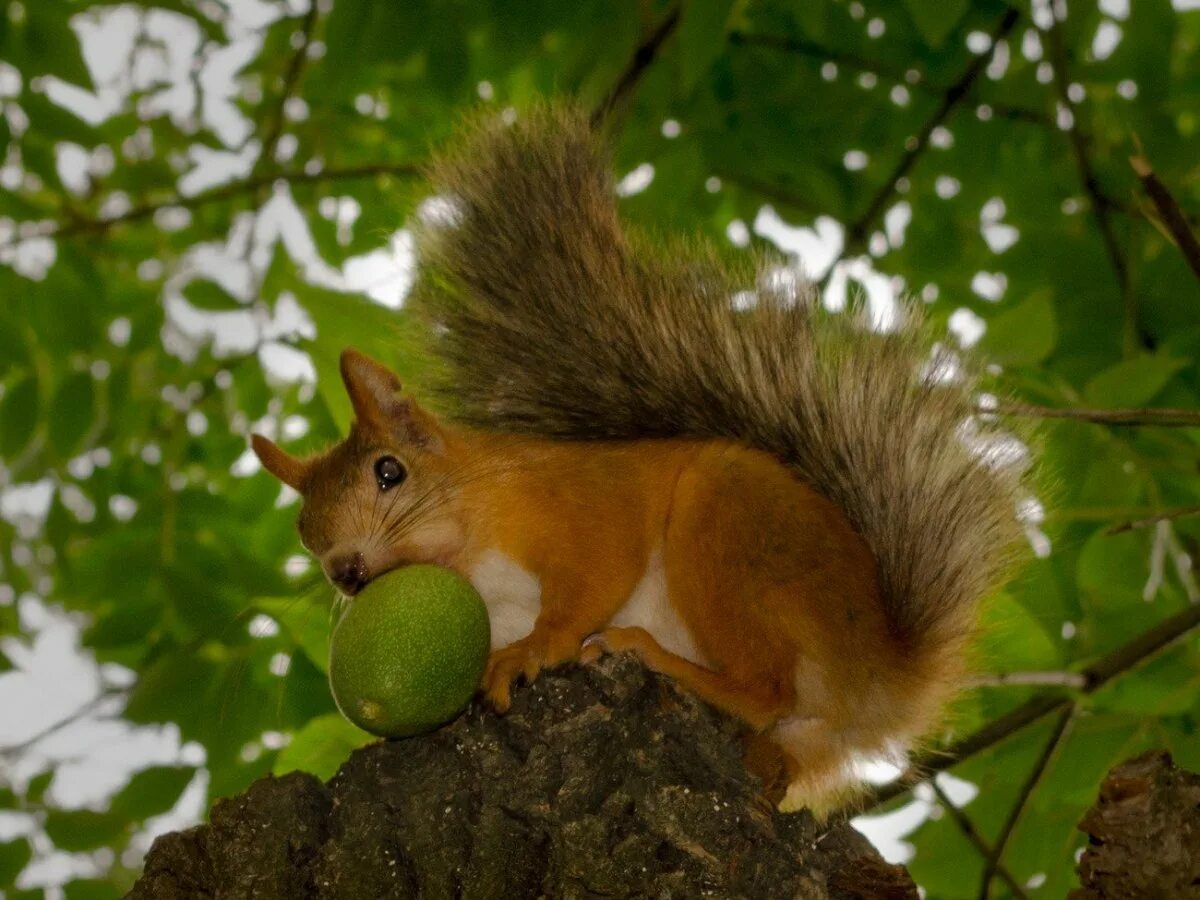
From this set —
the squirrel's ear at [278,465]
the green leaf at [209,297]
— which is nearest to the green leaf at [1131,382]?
the squirrel's ear at [278,465]

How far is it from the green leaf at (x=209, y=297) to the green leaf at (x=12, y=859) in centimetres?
119

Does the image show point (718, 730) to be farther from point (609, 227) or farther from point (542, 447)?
point (609, 227)

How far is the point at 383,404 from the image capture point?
192 cm

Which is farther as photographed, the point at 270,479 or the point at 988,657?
the point at 270,479

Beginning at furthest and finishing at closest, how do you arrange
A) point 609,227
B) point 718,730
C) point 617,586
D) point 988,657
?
point 988,657 → point 609,227 → point 617,586 → point 718,730

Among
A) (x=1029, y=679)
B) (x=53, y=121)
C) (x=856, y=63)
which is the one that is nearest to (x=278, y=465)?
(x=53, y=121)

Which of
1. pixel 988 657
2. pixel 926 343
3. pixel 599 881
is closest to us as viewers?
pixel 599 881

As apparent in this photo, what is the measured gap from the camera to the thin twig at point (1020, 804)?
6.64 ft

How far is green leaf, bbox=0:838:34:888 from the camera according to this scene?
216cm

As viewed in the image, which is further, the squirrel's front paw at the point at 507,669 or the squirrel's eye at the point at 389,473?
the squirrel's eye at the point at 389,473

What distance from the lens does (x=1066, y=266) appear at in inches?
113

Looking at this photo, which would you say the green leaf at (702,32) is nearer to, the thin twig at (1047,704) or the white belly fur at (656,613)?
the white belly fur at (656,613)

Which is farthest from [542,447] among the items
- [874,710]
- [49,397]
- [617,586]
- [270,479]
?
[49,397]

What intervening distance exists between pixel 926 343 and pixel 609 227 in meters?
0.55
